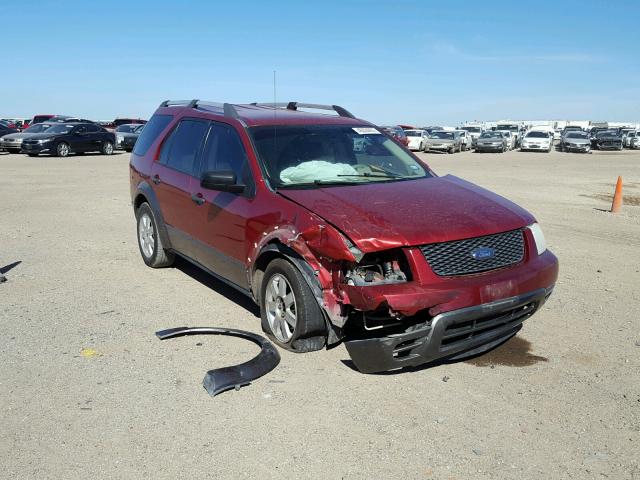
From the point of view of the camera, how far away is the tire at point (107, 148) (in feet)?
101

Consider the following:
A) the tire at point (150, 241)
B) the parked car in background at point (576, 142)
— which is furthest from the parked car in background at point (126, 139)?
the parked car in background at point (576, 142)

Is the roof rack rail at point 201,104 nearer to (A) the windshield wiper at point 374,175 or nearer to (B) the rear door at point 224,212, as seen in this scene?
(B) the rear door at point 224,212

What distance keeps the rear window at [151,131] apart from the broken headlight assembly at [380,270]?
3.64 meters

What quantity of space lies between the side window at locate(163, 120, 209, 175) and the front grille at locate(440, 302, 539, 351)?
3.06 metres

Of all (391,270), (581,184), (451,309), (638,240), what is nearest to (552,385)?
(451,309)

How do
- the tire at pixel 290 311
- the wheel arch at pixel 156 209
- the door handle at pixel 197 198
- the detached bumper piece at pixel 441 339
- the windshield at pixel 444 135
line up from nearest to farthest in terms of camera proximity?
the detached bumper piece at pixel 441 339 < the tire at pixel 290 311 < the door handle at pixel 197 198 < the wheel arch at pixel 156 209 < the windshield at pixel 444 135

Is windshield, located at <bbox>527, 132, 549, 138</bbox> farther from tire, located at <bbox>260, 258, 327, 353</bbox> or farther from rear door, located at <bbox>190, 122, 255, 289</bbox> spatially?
tire, located at <bbox>260, 258, 327, 353</bbox>

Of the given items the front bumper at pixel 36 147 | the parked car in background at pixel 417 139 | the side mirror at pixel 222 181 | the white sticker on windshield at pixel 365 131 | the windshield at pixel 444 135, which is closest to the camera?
the side mirror at pixel 222 181

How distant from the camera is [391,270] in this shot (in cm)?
405

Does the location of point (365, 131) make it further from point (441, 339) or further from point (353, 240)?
point (441, 339)

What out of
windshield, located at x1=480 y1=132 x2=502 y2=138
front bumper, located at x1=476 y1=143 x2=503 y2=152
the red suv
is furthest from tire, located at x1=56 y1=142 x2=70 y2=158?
windshield, located at x1=480 y1=132 x2=502 y2=138

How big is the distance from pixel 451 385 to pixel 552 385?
0.68 metres

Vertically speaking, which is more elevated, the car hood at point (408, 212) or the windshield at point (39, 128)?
the car hood at point (408, 212)

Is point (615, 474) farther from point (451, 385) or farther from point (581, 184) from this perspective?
A: point (581, 184)
